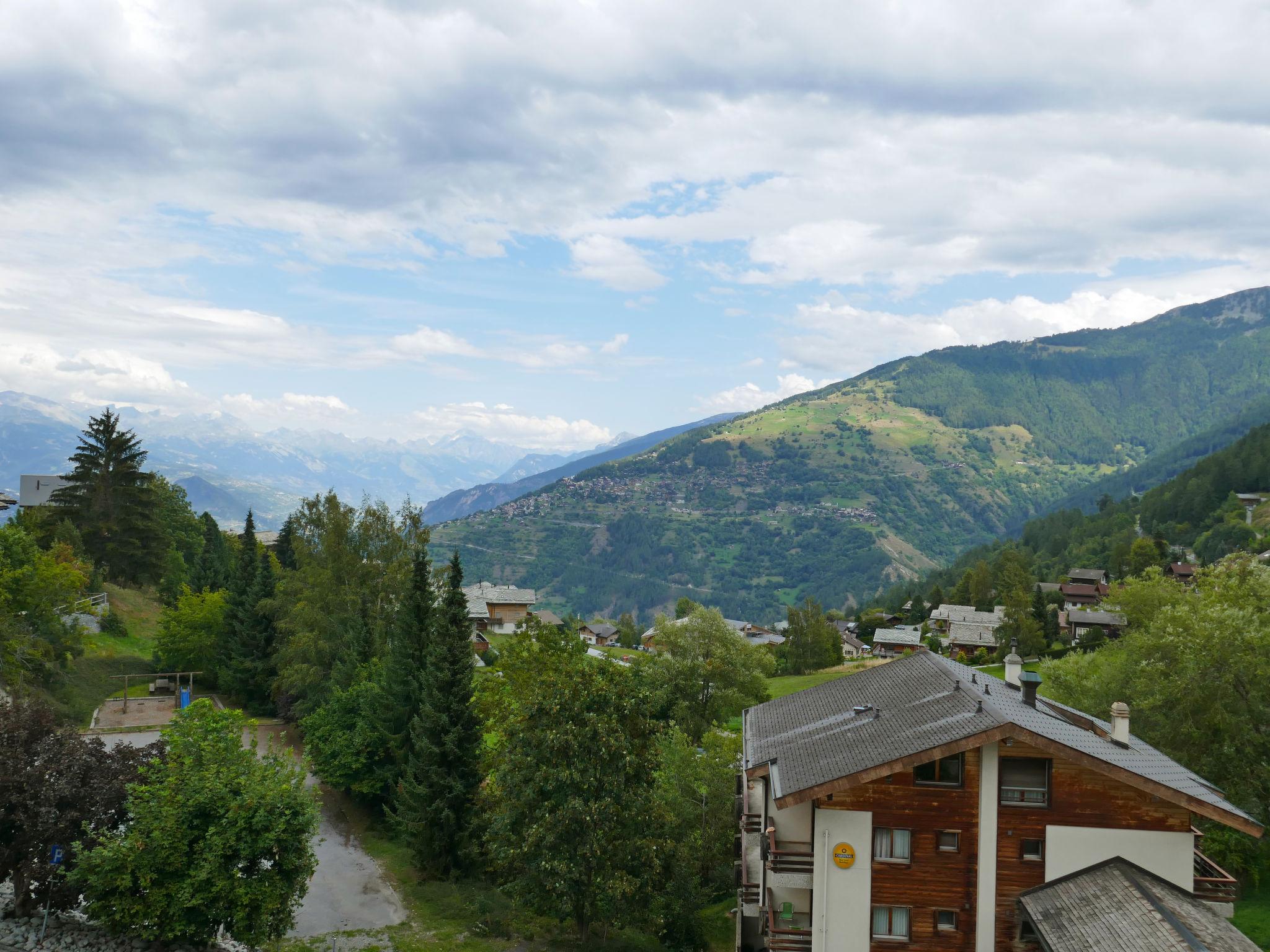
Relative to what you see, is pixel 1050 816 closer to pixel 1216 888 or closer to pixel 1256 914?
pixel 1216 888

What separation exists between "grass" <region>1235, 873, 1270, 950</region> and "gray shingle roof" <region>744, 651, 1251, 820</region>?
15.3 ft

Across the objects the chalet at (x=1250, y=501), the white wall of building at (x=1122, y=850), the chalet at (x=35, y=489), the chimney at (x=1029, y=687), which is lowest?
A: the white wall of building at (x=1122, y=850)

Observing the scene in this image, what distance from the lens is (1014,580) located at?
12069 cm

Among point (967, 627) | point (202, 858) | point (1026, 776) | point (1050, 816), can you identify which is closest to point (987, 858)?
point (1050, 816)

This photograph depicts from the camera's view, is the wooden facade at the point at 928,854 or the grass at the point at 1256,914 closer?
the wooden facade at the point at 928,854

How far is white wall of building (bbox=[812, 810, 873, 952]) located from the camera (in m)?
22.7

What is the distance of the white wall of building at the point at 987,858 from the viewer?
22.4 meters

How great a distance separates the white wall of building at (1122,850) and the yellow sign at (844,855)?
15.3ft

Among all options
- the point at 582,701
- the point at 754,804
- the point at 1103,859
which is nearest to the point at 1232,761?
the point at 1103,859

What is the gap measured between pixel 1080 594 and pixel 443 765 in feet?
380

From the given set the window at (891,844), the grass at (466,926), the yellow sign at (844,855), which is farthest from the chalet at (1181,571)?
the yellow sign at (844,855)

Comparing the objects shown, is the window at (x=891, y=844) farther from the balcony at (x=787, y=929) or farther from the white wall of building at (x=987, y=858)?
the balcony at (x=787, y=929)

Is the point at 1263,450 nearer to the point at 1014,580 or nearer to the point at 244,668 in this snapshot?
the point at 1014,580

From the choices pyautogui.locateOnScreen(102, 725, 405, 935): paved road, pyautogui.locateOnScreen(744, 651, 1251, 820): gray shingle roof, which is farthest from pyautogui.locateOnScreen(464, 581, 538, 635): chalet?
pyautogui.locateOnScreen(744, 651, 1251, 820): gray shingle roof
